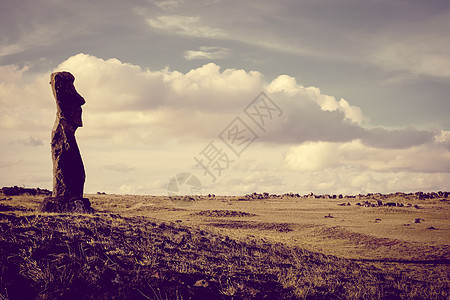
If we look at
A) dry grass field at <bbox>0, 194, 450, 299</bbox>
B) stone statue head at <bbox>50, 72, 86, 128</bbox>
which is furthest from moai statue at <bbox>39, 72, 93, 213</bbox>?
dry grass field at <bbox>0, 194, 450, 299</bbox>

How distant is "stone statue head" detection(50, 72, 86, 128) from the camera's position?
1978 cm

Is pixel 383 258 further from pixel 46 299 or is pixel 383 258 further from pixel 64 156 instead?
pixel 64 156

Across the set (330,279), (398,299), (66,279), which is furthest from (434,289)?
(66,279)

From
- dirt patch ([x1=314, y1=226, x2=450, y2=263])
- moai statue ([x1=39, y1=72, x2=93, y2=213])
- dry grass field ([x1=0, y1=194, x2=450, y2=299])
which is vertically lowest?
dirt patch ([x1=314, y1=226, x2=450, y2=263])

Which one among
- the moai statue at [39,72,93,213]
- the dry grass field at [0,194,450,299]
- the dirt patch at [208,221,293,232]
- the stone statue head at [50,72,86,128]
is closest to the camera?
the dry grass field at [0,194,450,299]

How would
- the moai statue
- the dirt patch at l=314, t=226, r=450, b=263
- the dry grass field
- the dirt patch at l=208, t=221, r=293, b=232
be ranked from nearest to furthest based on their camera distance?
the dry grass field
the dirt patch at l=314, t=226, r=450, b=263
the moai statue
the dirt patch at l=208, t=221, r=293, b=232

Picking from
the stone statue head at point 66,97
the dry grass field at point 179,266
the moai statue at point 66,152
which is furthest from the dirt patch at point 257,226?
the stone statue head at point 66,97

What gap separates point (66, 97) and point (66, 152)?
315 cm

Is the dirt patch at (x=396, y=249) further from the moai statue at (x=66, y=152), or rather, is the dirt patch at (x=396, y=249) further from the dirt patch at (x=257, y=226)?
the moai statue at (x=66, y=152)

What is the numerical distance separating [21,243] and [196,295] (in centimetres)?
545

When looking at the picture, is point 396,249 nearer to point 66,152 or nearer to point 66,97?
point 66,152

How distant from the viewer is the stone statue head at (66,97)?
1978 cm

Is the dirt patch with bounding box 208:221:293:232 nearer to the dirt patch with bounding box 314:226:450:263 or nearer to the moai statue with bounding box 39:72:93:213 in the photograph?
the dirt patch with bounding box 314:226:450:263

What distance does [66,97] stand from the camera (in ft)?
65.8
